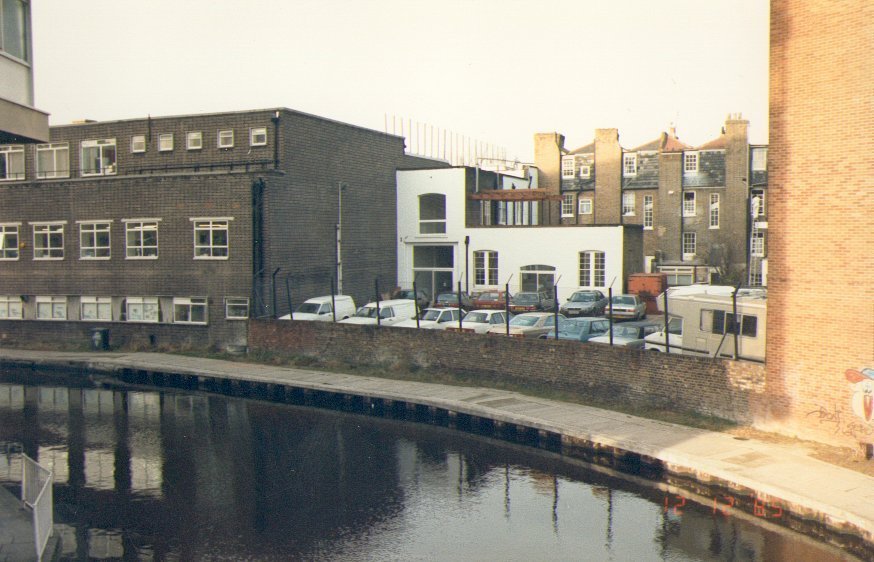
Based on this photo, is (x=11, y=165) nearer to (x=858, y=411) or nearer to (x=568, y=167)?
(x=568, y=167)

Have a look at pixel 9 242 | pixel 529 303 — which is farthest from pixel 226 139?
pixel 529 303

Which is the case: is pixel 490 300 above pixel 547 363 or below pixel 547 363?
above

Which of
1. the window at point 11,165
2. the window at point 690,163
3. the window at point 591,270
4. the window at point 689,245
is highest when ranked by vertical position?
the window at point 690,163

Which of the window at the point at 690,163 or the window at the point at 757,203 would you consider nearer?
the window at the point at 757,203

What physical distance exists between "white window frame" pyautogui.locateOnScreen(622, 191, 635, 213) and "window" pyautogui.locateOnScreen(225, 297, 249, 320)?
36.0 meters

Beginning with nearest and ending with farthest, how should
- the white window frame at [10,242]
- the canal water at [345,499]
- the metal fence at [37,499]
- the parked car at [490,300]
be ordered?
the metal fence at [37,499]
the canal water at [345,499]
the white window frame at [10,242]
the parked car at [490,300]

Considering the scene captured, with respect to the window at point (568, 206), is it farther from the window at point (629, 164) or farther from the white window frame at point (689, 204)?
the white window frame at point (689, 204)

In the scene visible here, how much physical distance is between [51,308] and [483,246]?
855 inches

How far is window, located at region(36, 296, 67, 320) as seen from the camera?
40.5 m

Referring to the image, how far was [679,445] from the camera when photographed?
64.8 ft

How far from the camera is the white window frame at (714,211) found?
2419 inches

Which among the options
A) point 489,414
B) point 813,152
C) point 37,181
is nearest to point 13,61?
point 489,414

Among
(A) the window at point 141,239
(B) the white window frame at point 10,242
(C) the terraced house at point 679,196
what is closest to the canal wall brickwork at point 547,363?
(A) the window at point 141,239

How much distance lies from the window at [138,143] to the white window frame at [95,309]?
7627 mm
